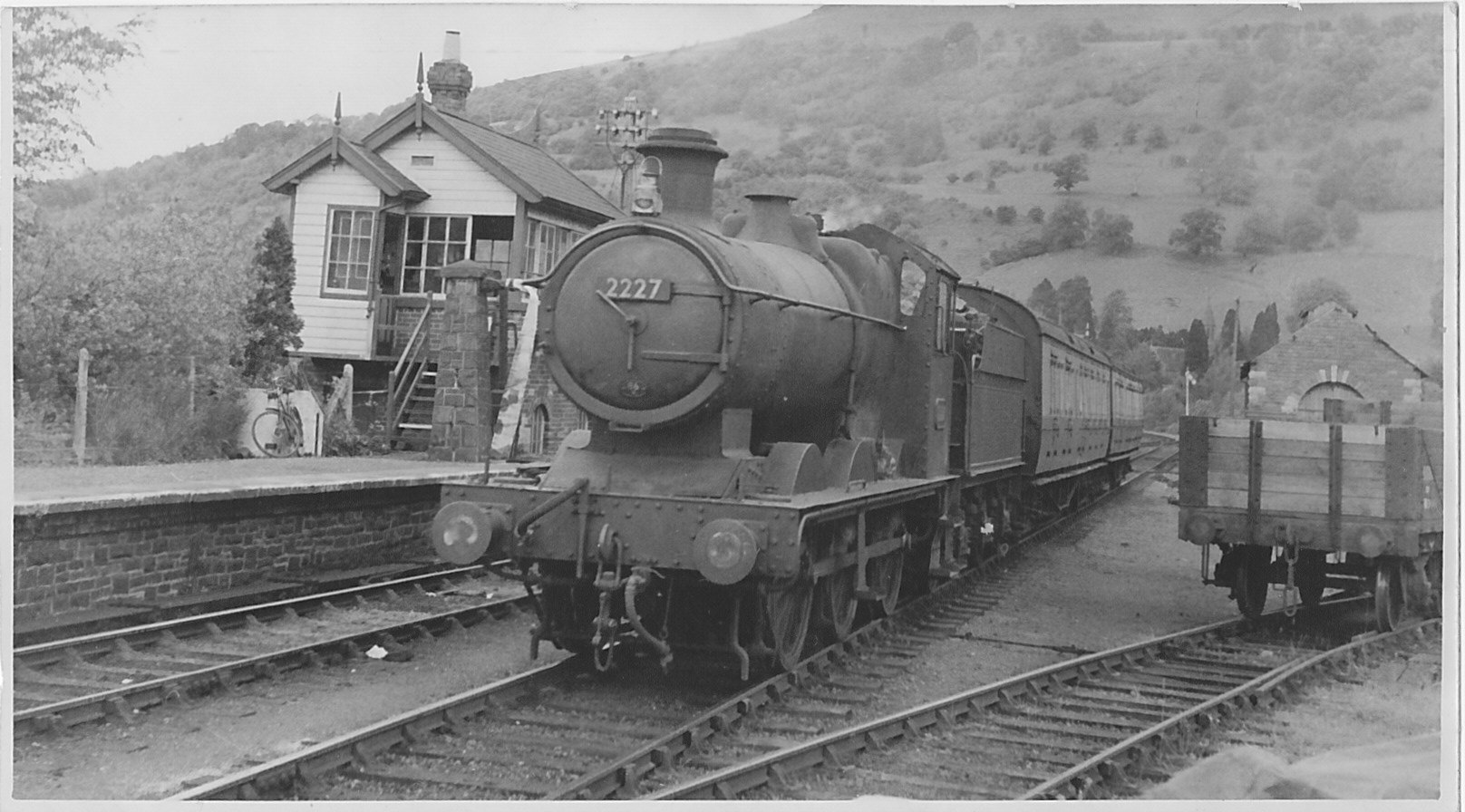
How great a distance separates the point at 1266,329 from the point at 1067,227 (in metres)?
13.3

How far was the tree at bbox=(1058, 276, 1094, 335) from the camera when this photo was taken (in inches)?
1531

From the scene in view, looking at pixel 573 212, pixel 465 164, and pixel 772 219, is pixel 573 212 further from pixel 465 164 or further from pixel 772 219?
pixel 772 219

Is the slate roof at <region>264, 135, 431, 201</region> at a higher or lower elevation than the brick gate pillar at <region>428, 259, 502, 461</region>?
higher

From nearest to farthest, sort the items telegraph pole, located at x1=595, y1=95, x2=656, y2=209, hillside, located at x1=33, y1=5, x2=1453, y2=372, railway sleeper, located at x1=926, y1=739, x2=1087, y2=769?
railway sleeper, located at x1=926, y1=739, x2=1087, y2=769 → hillside, located at x1=33, y1=5, x2=1453, y2=372 → telegraph pole, located at x1=595, y1=95, x2=656, y2=209

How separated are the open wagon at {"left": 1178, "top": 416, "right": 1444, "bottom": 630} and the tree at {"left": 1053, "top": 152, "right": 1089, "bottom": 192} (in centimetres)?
2093

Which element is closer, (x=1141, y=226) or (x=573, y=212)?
(x=573, y=212)

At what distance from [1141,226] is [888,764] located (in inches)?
1165

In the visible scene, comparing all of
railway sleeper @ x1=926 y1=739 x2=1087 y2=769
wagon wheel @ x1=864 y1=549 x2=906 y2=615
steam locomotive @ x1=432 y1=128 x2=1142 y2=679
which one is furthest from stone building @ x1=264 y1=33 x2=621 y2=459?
railway sleeper @ x1=926 y1=739 x2=1087 y2=769

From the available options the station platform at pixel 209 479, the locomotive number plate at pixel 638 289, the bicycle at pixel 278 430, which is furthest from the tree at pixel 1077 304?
the locomotive number plate at pixel 638 289

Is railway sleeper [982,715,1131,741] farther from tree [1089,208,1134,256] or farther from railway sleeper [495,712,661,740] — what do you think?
tree [1089,208,1134,256]

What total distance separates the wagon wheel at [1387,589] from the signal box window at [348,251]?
16.9 m

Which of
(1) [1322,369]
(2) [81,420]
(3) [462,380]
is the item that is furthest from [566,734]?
(1) [1322,369]

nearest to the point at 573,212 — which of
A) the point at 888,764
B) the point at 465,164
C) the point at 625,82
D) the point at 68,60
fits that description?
the point at 465,164

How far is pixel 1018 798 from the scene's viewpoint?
18.9 feet
